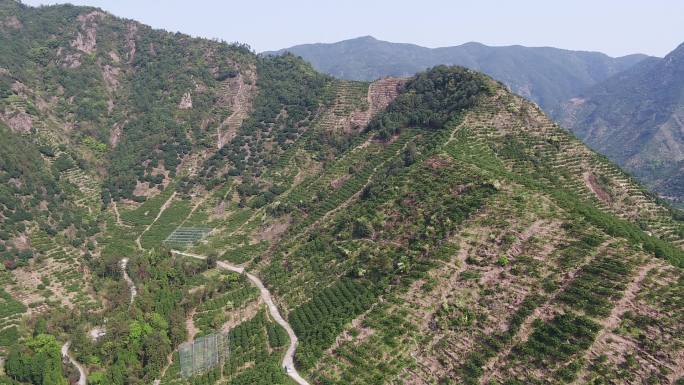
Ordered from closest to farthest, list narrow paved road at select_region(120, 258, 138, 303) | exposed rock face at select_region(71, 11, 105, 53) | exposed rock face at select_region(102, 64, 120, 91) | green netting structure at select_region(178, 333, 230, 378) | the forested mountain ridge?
the forested mountain ridge < green netting structure at select_region(178, 333, 230, 378) < narrow paved road at select_region(120, 258, 138, 303) < exposed rock face at select_region(102, 64, 120, 91) < exposed rock face at select_region(71, 11, 105, 53)

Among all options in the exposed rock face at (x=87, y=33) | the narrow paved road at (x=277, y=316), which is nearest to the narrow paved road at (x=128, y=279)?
the narrow paved road at (x=277, y=316)

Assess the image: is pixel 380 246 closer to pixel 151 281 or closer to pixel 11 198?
pixel 151 281

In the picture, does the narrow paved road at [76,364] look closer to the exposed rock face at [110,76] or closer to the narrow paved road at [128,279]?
the narrow paved road at [128,279]

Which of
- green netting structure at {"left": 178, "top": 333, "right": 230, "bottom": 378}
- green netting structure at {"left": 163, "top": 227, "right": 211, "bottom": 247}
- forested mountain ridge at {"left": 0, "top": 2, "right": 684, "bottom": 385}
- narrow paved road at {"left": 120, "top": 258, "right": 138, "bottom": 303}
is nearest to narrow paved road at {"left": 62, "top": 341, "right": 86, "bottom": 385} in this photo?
forested mountain ridge at {"left": 0, "top": 2, "right": 684, "bottom": 385}

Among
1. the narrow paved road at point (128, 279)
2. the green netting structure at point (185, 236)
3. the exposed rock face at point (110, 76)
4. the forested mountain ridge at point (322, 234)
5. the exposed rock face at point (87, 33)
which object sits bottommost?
the narrow paved road at point (128, 279)

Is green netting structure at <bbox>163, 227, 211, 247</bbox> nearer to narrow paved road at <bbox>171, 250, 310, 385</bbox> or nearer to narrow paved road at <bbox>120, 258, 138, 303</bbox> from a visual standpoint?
narrow paved road at <bbox>171, 250, 310, 385</bbox>

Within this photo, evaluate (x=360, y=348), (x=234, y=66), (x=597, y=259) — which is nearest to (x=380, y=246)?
(x=360, y=348)

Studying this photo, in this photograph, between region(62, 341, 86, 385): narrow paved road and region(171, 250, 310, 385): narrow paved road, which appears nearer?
region(171, 250, 310, 385): narrow paved road
